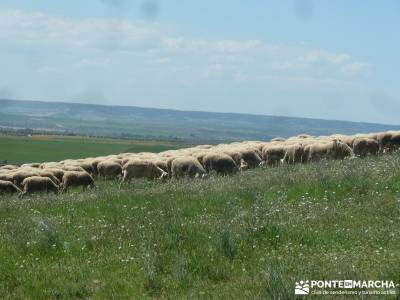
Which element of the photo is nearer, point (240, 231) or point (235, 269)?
point (235, 269)

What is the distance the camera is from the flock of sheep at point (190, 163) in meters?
23.2

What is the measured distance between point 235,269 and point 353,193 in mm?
5180

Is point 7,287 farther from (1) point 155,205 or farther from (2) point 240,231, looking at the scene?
(1) point 155,205

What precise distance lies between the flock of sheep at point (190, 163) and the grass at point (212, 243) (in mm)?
9212

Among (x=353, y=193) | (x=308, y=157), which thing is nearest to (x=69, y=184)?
(x=308, y=157)

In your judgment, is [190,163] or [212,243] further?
[190,163]

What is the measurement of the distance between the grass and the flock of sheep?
9.21m

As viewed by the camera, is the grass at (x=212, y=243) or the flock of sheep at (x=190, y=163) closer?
the grass at (x=212, y=243)

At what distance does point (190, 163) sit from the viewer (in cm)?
2430

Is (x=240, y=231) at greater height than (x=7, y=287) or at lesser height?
greater

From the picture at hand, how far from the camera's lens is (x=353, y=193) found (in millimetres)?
12797

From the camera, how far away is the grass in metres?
7.90

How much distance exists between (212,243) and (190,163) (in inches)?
588

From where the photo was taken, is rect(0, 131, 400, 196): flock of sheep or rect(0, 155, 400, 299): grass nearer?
rect(0, 155, 400, 299): grass
